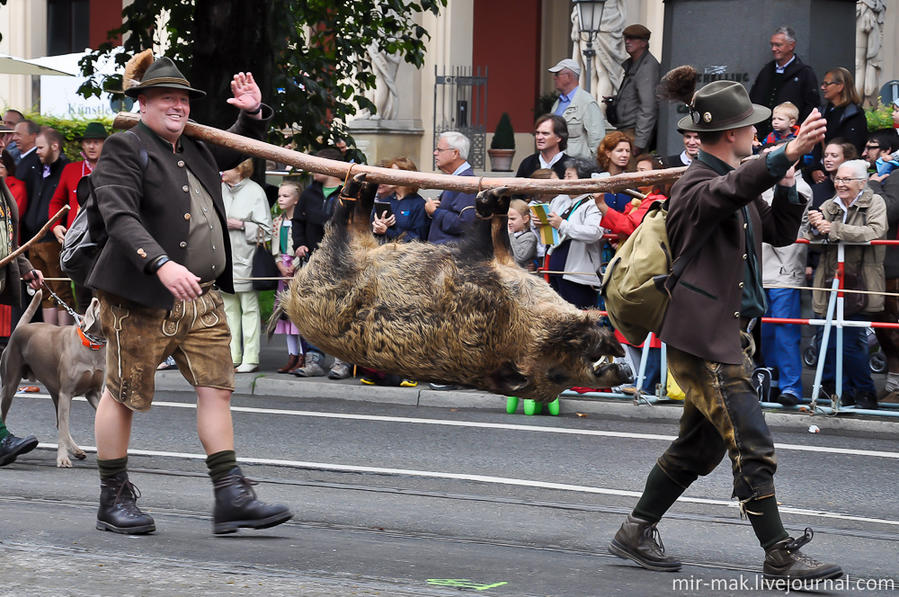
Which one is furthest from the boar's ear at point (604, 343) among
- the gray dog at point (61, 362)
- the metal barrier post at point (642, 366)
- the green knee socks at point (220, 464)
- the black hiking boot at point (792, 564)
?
the metal barrier post at point (642, 366)

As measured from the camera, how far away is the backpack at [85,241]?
5992 mm

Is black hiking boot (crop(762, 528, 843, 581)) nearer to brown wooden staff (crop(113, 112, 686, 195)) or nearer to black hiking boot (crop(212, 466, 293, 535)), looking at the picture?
brown wooden staff (crop(113, 112, 686, 195))

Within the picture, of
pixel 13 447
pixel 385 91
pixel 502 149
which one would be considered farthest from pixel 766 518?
pixel 385 91

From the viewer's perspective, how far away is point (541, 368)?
17.0 feet

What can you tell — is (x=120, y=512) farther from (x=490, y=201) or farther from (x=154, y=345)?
(x=490, y=201)

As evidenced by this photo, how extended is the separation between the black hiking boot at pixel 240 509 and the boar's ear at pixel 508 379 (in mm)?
1347

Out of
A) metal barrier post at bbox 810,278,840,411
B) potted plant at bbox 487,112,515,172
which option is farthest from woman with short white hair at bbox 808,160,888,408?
potted plant at bbox 487,112,515,172

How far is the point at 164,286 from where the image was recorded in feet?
19.1

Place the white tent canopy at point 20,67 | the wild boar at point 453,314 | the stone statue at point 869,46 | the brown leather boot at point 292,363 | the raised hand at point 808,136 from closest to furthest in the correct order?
the raised hand at point 808,136 → the wild boar at point 453,314 → the brown leather boot at point 292,363 → the stone statue at point 869,46 → the white tent canopy at point 20,67

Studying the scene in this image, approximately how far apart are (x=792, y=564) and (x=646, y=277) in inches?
51.6

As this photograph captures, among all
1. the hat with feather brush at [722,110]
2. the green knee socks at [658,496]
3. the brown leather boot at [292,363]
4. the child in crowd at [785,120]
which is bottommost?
the brown leather boot at [292,363]

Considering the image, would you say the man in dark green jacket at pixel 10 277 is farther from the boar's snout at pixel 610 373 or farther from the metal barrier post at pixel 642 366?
the metal barrier post at pixel 642 366

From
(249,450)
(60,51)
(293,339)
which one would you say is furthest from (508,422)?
(60,51)

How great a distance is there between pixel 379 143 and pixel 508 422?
16.7 m
